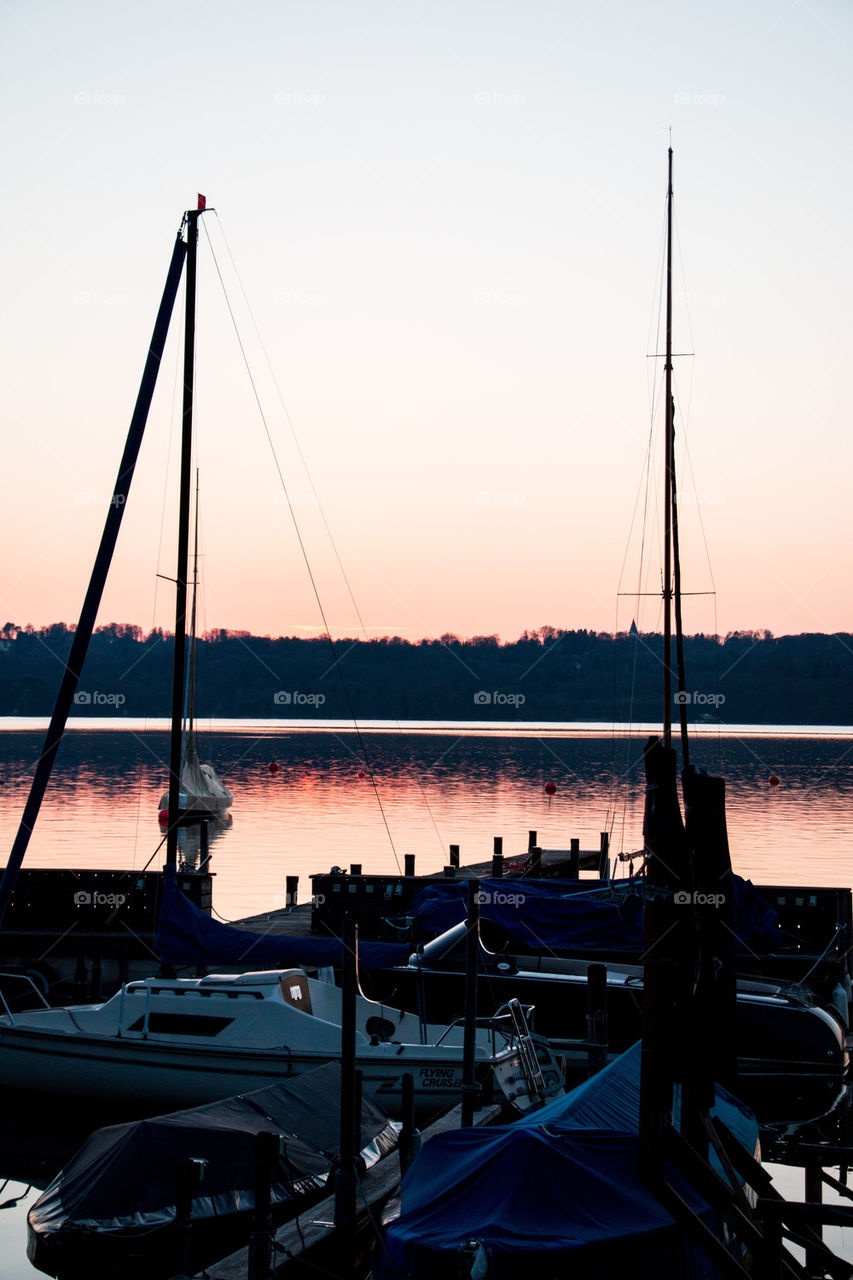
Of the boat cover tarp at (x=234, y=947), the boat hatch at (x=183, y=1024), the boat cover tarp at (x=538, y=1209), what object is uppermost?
the boat cover tarp at (x=538, y=1209)

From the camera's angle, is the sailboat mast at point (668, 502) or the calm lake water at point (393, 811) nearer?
the sailboat mast at point (668, 502)

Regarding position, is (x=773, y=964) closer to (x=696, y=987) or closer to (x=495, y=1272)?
(x=696, y=987)

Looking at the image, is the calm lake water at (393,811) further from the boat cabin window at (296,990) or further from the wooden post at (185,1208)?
the wooden post at (185,1208)

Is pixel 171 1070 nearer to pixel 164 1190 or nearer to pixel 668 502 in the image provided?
pixel 164 1190

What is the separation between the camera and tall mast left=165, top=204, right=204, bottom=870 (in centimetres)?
2334

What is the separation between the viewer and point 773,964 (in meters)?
22.7

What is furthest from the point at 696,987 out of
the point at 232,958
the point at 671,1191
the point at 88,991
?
the point at 88,991

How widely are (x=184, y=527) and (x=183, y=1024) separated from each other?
35.7 ft

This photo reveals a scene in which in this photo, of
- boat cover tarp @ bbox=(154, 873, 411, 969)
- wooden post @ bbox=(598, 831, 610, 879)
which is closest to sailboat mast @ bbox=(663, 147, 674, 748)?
wooden post @ bbox=(598, 831, 610, 879)

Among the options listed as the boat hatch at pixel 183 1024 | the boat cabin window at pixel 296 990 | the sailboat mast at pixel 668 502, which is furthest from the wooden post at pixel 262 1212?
the sailboat mast at pixel 668 502

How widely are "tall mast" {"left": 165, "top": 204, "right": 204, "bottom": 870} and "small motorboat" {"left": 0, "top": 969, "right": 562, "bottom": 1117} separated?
4764 millimetres

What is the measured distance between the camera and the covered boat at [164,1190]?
39.4 ft

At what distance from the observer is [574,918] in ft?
76.3

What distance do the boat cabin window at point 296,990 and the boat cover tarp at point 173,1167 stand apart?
402cm
